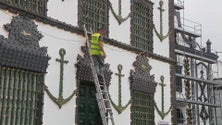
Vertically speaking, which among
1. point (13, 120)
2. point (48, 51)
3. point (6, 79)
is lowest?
point (13, 120)

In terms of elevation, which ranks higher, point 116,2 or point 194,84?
point 116,2

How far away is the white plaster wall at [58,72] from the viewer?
13.1 m

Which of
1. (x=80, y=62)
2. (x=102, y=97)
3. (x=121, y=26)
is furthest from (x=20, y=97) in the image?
(x=121, y=26)

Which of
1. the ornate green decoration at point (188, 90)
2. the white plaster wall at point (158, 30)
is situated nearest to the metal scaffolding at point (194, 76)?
the ornate green decoration at point (188, 90)

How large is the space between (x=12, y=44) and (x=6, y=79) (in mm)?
1054

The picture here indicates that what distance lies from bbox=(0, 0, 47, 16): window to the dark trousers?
242 centimetres

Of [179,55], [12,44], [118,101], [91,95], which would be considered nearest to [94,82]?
[91,95]

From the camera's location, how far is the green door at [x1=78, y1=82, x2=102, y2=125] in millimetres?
14388

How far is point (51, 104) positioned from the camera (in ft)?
42.9

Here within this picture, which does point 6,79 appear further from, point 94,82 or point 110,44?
point 110,44

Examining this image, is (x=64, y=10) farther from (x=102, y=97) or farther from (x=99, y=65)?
(x=102, y=97)

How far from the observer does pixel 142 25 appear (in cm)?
1820

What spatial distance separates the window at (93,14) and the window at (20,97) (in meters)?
3.18

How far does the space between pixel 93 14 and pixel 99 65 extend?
223 centimetres
